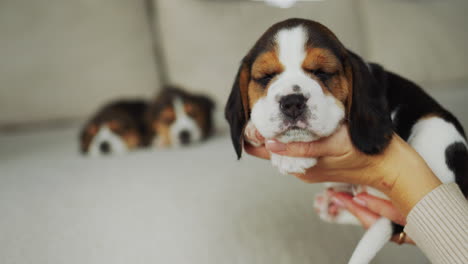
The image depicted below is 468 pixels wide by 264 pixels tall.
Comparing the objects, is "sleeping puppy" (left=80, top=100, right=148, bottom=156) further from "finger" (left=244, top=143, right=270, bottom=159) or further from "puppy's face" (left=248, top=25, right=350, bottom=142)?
"puppy's face" (left=248, top=25, right=350, bottom=142)

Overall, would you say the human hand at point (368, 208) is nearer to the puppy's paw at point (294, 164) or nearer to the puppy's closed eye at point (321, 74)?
the puppy's paw at point (294, 164)

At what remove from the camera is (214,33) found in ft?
9.11

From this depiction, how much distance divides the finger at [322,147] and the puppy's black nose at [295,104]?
9 cm

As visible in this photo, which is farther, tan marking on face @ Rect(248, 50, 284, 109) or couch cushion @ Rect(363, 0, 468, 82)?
couch cushion @ Rect(363, 0, 468, 82)

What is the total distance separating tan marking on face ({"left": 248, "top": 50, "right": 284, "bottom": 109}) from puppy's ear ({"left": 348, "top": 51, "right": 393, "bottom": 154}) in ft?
0.66

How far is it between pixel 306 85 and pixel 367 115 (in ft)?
0.59

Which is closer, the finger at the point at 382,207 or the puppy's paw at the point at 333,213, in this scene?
the finger at the point at 382,207

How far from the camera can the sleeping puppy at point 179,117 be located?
2689 mm

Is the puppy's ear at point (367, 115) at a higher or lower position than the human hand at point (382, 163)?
higher

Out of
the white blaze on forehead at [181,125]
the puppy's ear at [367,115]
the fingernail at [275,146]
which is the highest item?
the puppy's ear at [367,115]

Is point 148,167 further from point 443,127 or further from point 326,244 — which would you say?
point 443,127

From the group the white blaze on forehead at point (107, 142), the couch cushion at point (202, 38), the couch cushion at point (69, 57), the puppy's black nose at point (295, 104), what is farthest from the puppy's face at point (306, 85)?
the couch cushion at point (69, 57)

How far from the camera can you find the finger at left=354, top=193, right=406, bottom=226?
1.14 m

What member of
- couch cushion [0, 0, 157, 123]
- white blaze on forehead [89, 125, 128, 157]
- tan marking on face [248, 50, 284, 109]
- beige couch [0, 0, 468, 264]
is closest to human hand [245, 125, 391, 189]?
tan marking on face [248, 50, 284, 109]
